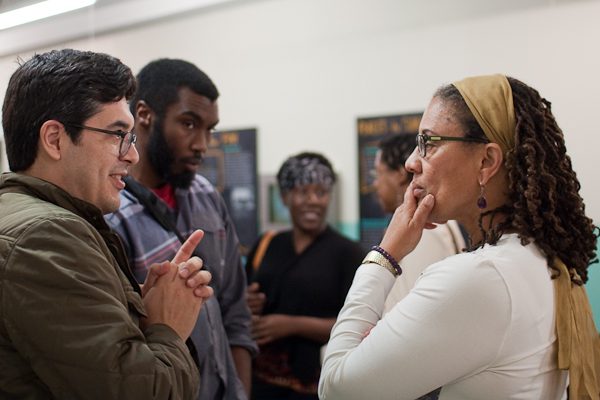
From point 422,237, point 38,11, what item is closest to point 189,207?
point 422,237

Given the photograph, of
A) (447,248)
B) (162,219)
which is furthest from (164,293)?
(447,248)

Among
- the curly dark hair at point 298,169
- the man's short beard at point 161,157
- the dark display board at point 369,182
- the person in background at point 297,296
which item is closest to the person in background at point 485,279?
the man's short beard at point 161,157

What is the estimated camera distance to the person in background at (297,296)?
284 centimetres

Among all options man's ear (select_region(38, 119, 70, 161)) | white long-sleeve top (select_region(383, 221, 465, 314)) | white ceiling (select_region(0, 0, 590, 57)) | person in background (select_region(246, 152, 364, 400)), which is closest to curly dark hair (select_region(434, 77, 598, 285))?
white long-sleeve top (select_region(383, 221, 465, 314))

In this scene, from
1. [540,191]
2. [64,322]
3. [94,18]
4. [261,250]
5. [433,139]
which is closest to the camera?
[64,322]

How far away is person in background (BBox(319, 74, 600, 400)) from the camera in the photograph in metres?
1.31

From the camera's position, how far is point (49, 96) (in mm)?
1336

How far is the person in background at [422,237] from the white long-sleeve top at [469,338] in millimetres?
720

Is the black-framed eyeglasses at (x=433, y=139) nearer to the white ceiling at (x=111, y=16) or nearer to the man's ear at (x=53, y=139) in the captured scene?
the man's ear at (x=53, y=139)

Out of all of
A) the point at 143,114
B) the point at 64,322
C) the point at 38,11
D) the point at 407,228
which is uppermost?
the point at 38,11

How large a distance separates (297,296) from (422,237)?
0.83 meters

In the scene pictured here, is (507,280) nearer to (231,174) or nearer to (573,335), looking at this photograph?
(573,335)

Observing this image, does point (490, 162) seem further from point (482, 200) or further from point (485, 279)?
point (485, 279)

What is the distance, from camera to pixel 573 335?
1383 mm
